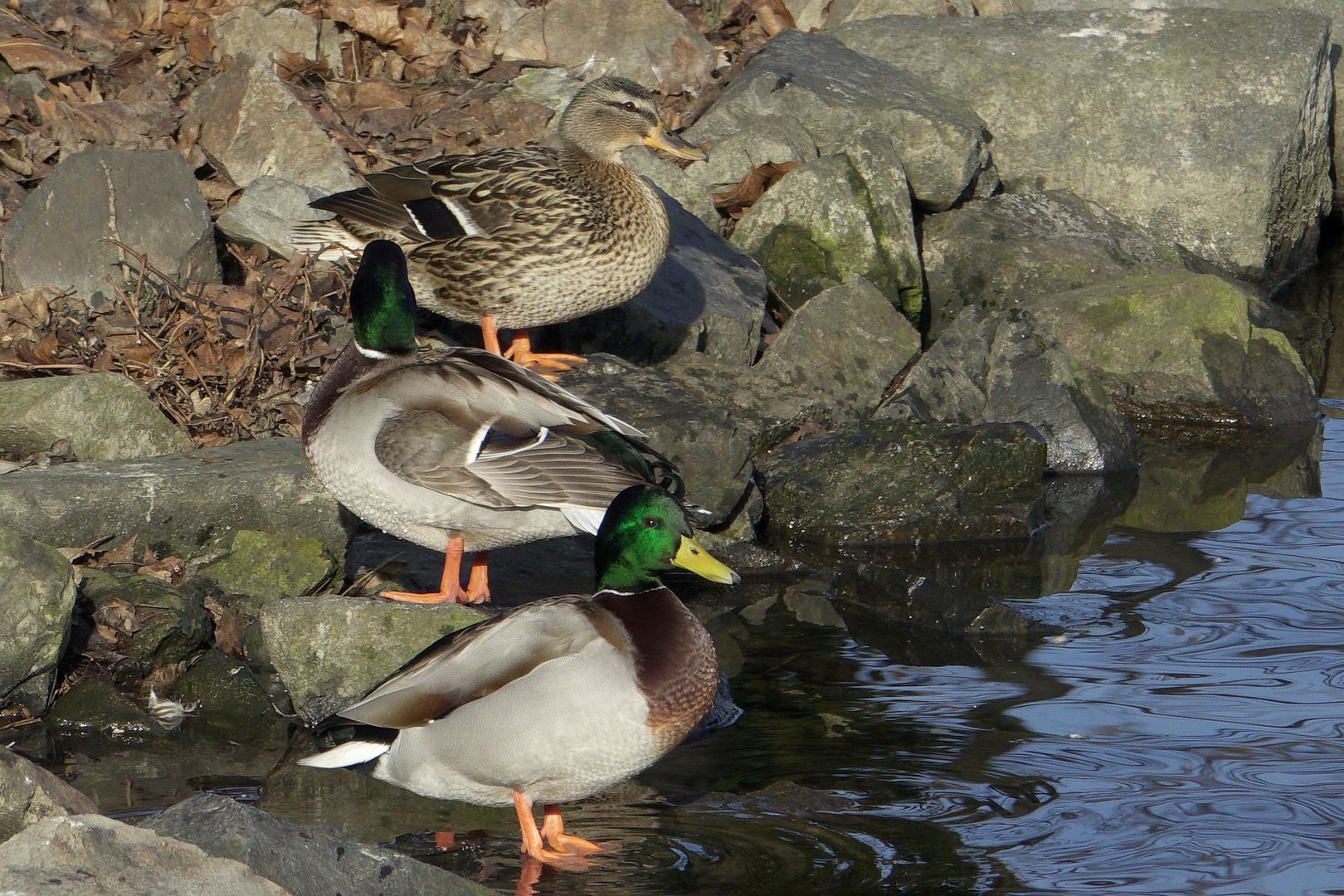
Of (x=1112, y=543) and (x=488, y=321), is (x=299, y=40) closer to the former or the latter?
(x=488, y=321)

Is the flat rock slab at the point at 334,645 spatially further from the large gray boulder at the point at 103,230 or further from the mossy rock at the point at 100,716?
the large gray boulder at the point at 103,230

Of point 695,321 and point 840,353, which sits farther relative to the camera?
point 840,353

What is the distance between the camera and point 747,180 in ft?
29.6

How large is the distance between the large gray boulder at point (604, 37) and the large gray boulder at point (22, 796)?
21.7 ft

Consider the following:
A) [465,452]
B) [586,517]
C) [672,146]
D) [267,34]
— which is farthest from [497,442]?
[267,34]

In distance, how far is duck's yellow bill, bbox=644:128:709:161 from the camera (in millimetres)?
7102

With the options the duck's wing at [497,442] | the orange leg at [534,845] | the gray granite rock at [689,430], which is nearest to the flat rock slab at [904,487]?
the gray granite rock at [689,430]

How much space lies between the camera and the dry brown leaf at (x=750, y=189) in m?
9.05

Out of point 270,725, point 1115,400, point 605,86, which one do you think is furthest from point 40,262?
point 1115,400

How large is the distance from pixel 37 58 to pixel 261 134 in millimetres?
1314

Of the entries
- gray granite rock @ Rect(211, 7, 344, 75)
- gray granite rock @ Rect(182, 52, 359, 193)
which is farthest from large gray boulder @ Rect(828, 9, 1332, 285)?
gray granite rock @ Rect(182, 52, 359, 193)

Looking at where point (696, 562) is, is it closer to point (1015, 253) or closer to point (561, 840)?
point (561, 840)

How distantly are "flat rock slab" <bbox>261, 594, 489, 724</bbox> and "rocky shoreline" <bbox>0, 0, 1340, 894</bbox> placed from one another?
0.03 feet

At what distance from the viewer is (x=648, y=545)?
13.7ft
